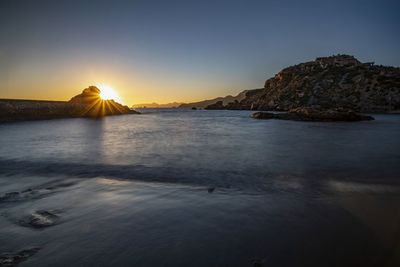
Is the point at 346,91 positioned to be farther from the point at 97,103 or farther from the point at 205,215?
the point at 97,103

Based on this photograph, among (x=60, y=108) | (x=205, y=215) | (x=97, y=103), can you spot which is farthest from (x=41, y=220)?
(x=97, y=103)

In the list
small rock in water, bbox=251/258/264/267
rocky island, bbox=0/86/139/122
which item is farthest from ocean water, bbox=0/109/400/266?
rocky island, bbox=0/86/139/122

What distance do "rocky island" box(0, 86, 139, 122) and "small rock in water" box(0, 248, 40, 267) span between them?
39552mm

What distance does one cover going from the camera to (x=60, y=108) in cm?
4478

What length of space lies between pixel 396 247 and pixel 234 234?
2.04m

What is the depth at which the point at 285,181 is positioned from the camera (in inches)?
218

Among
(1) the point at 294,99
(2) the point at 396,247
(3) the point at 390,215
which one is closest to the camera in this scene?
(2) the point at 396,247

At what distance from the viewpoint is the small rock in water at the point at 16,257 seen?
233 cm

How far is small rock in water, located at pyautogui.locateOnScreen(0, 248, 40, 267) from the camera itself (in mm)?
2328

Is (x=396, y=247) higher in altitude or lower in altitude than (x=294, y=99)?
lower

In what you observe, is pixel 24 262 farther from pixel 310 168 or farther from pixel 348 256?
pixel 310 168

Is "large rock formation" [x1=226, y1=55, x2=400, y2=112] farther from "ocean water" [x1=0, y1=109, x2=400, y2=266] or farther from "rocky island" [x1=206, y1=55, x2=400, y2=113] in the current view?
"ocean water" [x1=0, y1=109, x2=400, y2=266]

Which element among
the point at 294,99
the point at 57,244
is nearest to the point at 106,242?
the point at 57,244

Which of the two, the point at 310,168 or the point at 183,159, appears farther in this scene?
the point at 183,159
